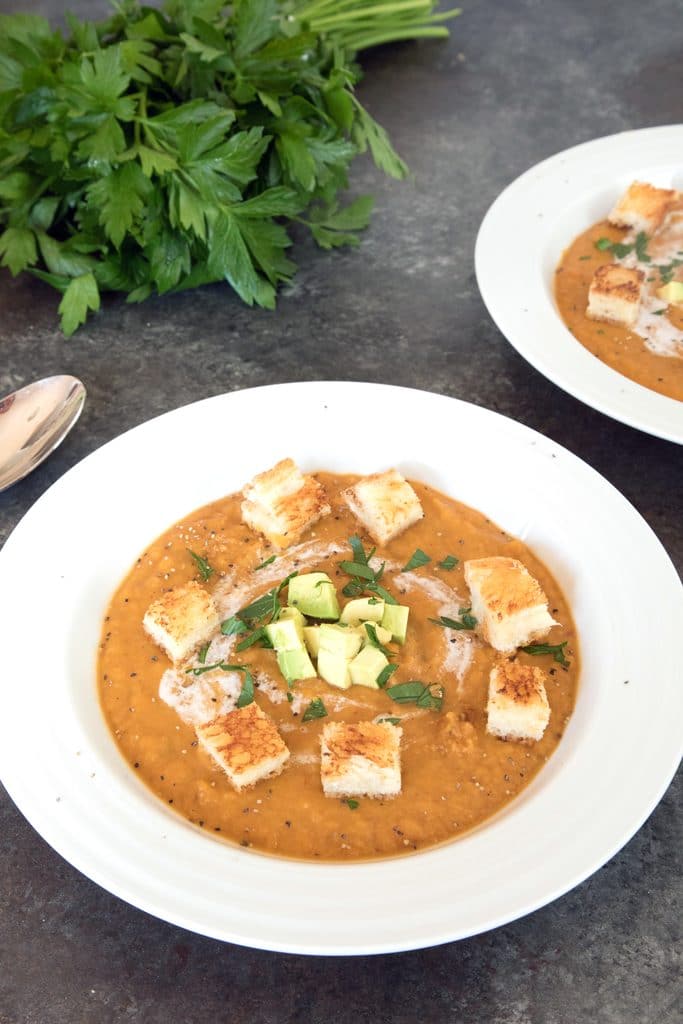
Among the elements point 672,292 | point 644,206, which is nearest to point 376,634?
point 672,292

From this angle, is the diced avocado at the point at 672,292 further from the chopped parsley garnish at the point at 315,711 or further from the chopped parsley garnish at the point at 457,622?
the chopped parsley garnish at the point at 315,711

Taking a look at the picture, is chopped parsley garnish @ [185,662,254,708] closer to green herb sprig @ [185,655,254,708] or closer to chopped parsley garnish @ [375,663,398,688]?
green herb sprig @ [185,655,254,708]

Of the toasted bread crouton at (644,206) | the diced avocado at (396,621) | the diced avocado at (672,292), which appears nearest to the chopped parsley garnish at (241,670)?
the diced avocado at (396,621)

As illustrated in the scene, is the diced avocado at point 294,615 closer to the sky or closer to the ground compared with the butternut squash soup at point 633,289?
closer to the sky

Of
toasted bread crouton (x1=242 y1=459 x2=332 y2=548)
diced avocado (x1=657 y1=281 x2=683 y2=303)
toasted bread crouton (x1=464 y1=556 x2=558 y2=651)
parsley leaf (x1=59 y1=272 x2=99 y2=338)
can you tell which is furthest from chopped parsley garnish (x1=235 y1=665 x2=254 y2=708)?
diced avocado (x1=657 y1=281 x2=683 y2=303)


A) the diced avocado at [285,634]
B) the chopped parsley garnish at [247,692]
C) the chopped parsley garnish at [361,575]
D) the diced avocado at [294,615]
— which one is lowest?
the chopped parsley garnish at [361,575]
